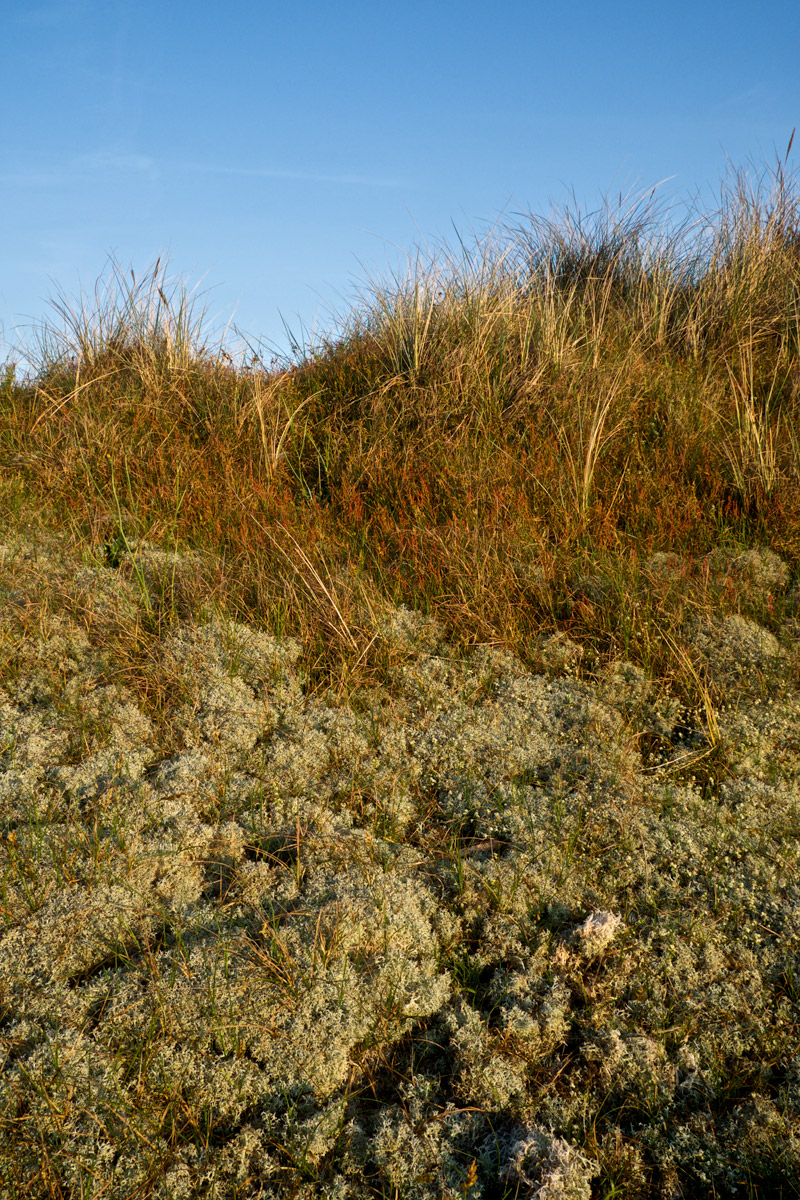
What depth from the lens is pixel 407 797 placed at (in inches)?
106

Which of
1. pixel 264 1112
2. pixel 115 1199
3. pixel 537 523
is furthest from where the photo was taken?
pixel 537 523

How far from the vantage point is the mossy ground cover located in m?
1.85

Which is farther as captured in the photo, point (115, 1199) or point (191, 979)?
point (191, 979)

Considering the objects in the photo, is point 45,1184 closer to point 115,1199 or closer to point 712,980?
point 115,1199

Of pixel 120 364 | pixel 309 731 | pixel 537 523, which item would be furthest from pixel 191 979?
pixel 120 364

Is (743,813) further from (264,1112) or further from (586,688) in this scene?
(264,1112)

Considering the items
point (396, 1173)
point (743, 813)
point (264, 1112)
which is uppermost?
point (743, 813)

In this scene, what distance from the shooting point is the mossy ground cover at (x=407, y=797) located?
6.07 ft

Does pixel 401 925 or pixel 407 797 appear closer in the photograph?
pixel 401 925

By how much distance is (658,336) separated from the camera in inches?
245

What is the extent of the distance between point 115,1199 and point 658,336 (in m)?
6.45

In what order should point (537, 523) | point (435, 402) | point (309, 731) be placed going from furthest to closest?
point (435, 402), point (537, 523), point (309, 731)

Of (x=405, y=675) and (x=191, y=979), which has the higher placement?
(x=405, y=675)

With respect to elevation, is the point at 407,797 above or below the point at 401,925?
above
